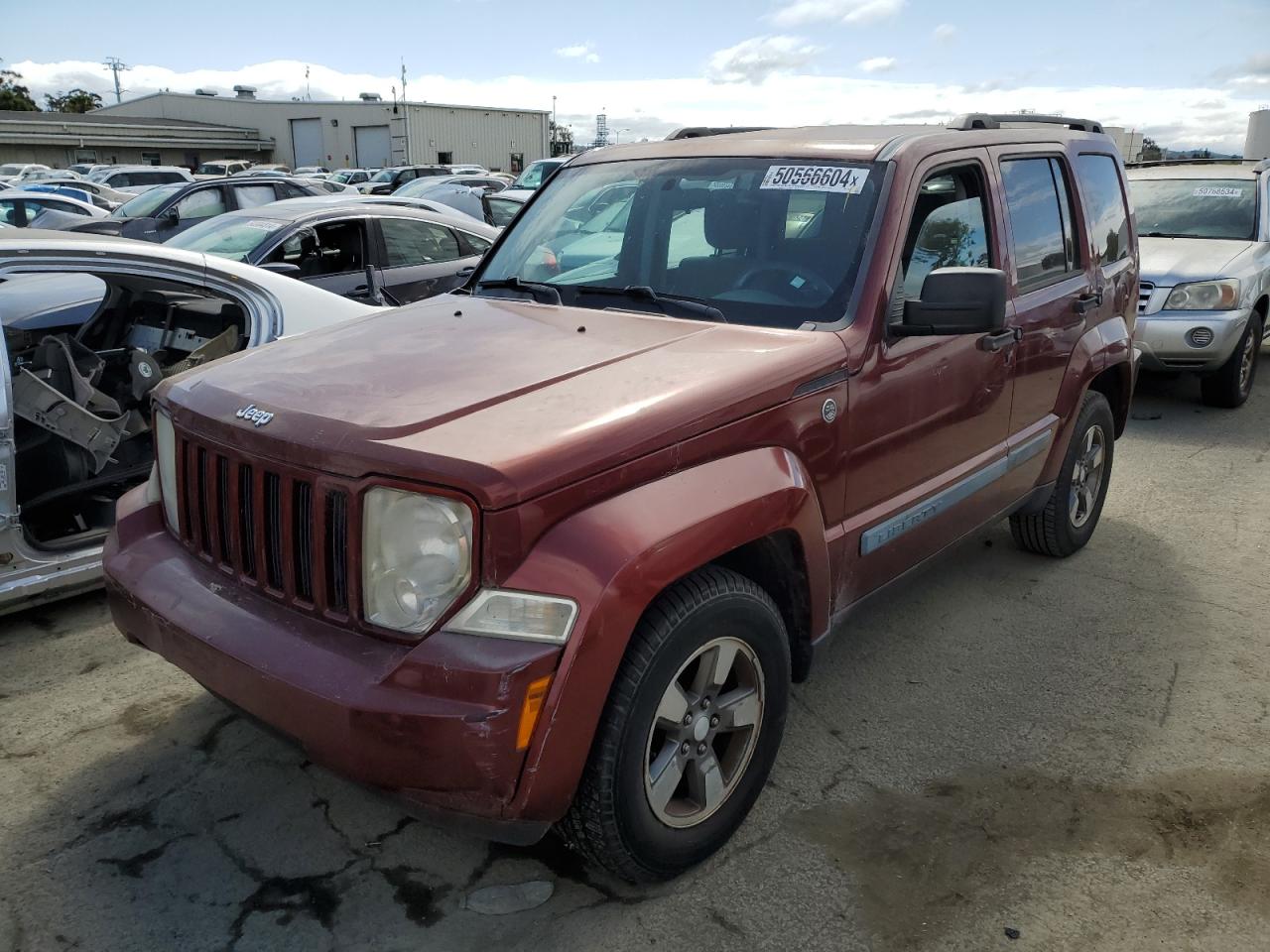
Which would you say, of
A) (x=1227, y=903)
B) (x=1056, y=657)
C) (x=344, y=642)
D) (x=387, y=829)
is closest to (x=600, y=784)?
(x=344, y=642)

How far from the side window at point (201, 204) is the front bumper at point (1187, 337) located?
432 inches

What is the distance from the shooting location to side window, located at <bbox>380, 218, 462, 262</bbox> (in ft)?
25.0

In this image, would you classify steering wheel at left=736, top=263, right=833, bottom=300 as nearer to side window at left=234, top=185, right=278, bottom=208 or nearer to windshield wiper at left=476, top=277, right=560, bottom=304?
windshield wiper at left=476, top=277, right=560, bottom=304

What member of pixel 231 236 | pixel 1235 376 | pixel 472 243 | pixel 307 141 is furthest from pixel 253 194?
pixel 307 141

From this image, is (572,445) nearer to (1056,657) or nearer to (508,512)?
(508,512)

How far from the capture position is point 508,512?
2096 mm

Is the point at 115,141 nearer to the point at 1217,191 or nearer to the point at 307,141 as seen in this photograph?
the point at 307,141

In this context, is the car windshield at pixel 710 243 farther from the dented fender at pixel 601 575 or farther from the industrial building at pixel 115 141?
the industrial building at pixel 115 141

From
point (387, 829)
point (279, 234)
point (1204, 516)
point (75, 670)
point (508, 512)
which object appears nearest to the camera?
point (508, 512)

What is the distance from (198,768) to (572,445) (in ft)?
5.91

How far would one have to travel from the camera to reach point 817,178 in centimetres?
324

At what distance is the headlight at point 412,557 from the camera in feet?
7.05

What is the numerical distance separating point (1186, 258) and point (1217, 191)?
4.58ft

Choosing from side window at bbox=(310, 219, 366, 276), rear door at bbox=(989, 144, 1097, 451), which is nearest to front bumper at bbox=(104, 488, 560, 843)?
rear door at bbox=(989, 144, 1097, 451)
